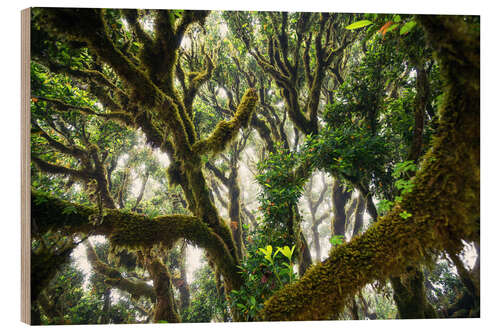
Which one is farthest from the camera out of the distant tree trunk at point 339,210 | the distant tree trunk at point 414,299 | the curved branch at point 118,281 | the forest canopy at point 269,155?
the distant tree trunk at point 339,210

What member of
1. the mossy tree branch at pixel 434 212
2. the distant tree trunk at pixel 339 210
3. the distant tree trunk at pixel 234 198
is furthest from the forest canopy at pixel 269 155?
the distant tree trunk at pixel 339 210

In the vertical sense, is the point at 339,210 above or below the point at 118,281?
above

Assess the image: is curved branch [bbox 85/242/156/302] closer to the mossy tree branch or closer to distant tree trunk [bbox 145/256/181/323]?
distant tree trunk [bbox 145/256/181/323]

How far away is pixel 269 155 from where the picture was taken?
3459 mm

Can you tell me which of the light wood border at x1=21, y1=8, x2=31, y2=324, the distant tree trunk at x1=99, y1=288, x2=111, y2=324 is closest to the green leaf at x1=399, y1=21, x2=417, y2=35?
the light wood border at x1=21, y1=8, x2=31, y2=324

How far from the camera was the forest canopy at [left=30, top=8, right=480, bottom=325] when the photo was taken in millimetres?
1557

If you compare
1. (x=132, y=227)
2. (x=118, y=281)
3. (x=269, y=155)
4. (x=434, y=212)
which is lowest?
(x=118, y=281)

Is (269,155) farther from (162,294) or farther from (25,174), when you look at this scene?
(162,294)

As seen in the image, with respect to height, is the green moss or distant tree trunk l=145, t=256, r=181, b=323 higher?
the green moss

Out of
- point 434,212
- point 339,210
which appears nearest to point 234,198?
point 339,210

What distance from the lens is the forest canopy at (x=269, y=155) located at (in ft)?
5.11

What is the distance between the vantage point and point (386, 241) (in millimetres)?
1567

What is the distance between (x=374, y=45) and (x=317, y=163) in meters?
2.04

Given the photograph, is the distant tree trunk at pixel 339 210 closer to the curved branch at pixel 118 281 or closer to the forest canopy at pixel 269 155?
the forest canopy at pixel 269 155
